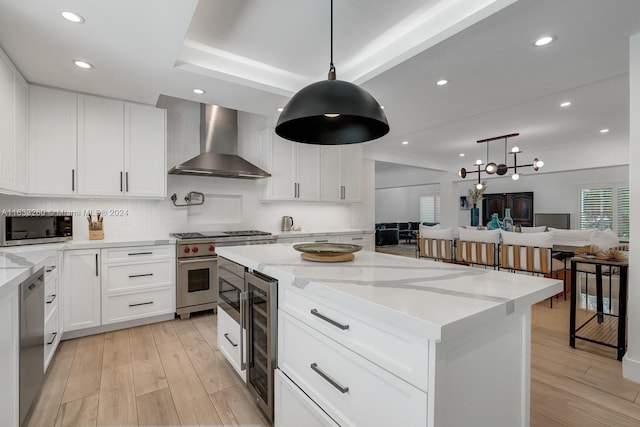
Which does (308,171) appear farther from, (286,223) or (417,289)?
(417,289)

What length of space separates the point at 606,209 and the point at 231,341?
10047 mm

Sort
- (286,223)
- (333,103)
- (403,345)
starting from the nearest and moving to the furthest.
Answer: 1. (403,345)
2. (333,103)
3. (286,223)

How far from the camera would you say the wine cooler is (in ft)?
5.17

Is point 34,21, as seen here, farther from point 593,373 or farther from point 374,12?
point 593,373

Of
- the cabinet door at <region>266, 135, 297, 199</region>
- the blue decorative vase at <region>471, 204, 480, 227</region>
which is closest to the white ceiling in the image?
the cabinet door at <region>266, 135, 297, 199</region>

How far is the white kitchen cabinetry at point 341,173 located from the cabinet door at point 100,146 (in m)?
2.63

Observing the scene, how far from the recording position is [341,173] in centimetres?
500

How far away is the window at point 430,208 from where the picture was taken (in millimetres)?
12836

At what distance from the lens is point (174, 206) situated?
12.4 feet

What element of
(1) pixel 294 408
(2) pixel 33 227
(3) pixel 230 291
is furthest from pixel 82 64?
(1) pixel 294 408

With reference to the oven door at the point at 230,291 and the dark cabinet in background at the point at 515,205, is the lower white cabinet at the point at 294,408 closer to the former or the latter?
the oven door at the point at 230,291

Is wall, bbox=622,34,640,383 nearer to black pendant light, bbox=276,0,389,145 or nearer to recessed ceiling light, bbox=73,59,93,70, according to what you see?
black pendant light, bbox=276,0,389,145

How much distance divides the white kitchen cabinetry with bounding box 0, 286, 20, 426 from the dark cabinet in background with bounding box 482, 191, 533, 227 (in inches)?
442

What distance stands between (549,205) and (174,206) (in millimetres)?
10156
